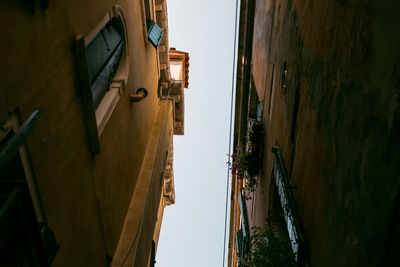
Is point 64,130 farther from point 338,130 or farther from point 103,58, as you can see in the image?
point 338,130

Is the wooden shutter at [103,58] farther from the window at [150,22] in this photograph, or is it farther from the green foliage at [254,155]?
the green foliage at [254,155]

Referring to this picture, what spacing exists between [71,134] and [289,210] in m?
3.49

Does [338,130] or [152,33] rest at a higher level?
[152,33]

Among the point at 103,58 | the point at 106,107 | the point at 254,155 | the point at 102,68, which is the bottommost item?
the point at 254,155

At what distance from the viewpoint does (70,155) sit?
4.11 m

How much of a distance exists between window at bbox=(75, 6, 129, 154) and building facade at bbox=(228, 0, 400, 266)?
3.34m

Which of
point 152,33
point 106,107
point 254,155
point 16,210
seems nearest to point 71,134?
point 106,107

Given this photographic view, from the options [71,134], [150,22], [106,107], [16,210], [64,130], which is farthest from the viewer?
[150,22]

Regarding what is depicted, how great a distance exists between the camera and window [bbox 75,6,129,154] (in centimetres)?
457

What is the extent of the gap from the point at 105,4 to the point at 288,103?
401 cm

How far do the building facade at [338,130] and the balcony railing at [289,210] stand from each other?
0.05 ft

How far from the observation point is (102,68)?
601 centimetres

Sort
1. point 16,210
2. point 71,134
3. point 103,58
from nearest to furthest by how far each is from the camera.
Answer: point 16,210 → point 71,134 → point 103,58

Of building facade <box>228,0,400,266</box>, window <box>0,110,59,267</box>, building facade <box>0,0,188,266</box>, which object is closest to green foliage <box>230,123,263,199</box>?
building facade <box>228,0,400,266</box>
